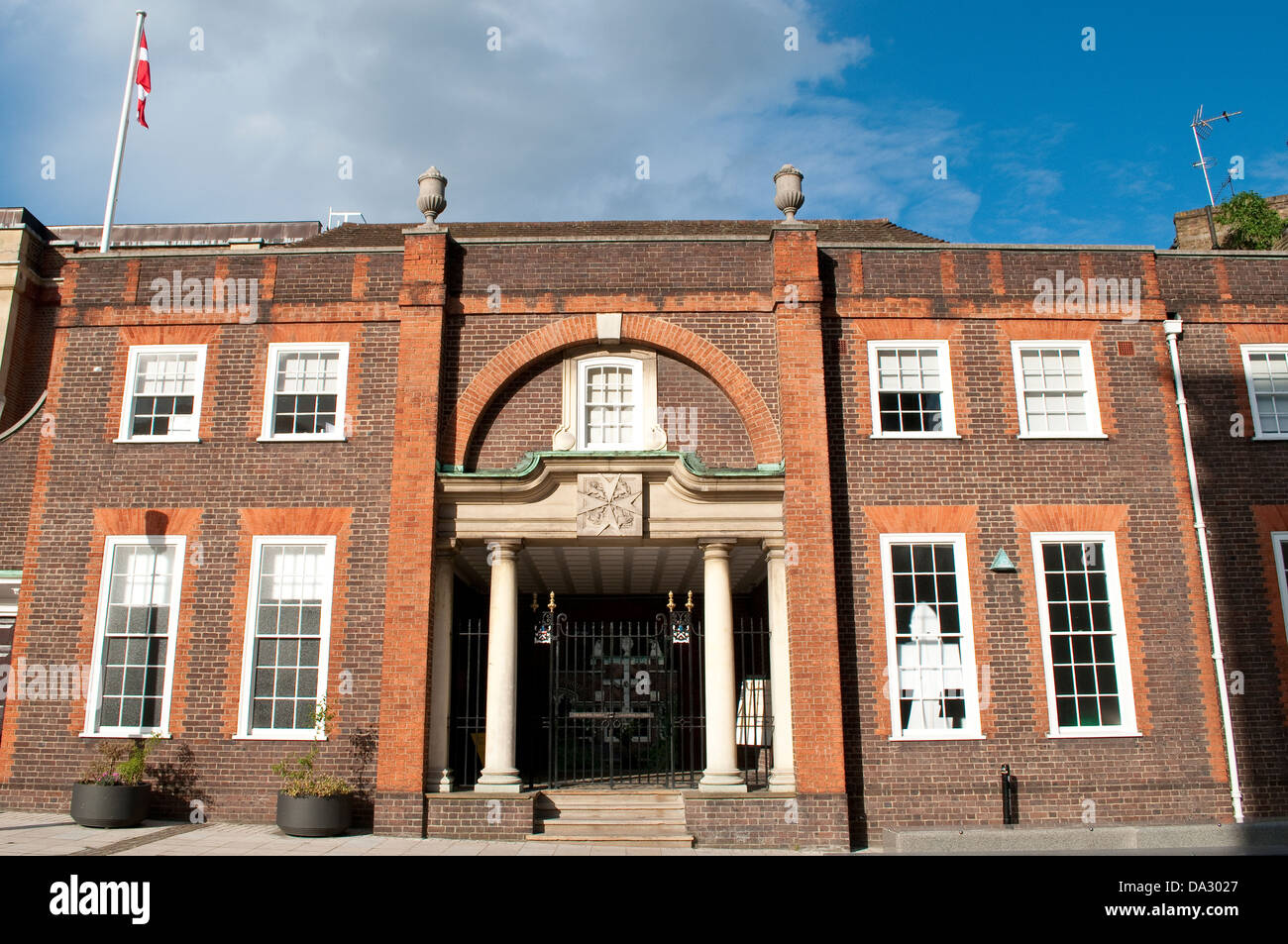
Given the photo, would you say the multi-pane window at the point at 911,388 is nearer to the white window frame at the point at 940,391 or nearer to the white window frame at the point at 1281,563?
the white window frame at the point at 940,391

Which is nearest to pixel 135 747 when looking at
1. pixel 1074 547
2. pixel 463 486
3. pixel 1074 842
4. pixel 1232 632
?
pixel 463 486

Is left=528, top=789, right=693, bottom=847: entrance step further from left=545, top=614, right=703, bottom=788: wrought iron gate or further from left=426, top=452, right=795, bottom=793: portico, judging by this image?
left=545, top=614, right=703, bottom=788: wrought iron gate

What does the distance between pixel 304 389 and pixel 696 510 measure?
608 centimetres

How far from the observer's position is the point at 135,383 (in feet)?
45.5

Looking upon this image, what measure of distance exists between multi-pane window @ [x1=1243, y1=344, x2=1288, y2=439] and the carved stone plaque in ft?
30.3

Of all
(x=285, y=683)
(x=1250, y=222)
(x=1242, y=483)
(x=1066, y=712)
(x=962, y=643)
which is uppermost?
(x=1250, y=222)

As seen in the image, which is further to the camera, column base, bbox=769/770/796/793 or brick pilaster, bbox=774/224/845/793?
column base, bbox=769/770/796/793

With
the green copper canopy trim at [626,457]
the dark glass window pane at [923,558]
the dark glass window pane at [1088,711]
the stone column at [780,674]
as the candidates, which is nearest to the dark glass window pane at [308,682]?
Result: the green copper canopy trim at [626,457]

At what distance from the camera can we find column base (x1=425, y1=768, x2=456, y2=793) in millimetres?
12141

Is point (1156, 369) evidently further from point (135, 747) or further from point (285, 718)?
point (135, 747)

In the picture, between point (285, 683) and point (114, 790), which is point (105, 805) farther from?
point (285, 683)

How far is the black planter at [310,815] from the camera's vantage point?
11438mm

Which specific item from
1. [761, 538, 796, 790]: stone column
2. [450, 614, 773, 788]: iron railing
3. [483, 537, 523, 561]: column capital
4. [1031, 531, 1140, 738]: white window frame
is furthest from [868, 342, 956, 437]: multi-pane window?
[483, 537, 523, 561]: column capital

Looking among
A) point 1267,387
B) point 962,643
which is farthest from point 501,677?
point 1267,387
